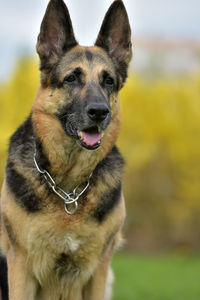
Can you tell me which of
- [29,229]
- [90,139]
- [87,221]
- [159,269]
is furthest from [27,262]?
[159,269]

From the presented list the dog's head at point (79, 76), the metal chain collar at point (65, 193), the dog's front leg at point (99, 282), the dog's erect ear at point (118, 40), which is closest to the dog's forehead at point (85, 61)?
the dog's head at point (79, 76)

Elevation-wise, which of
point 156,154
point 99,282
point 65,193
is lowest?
point 156,154

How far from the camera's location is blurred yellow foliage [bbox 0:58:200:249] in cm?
2139

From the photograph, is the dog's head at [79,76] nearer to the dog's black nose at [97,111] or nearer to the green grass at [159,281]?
the dog's black nose at [97,111]

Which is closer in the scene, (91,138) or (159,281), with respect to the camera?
(91,138)

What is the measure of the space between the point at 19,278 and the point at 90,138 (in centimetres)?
138

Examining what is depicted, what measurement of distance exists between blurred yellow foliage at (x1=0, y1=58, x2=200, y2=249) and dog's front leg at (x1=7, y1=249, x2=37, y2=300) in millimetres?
15319

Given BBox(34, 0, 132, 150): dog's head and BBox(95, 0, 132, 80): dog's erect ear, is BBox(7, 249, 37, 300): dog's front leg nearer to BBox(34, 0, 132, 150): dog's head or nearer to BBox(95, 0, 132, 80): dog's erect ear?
BBox(34, 0, 132, 150): dog's head

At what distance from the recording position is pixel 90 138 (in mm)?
4637

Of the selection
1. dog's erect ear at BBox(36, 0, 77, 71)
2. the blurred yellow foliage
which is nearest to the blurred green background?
the blurred yellow foliage

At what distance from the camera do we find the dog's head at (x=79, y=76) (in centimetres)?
457

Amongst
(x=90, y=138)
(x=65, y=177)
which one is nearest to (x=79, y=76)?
(x=90, y=138)

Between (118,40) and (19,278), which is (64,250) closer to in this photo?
(19,278)

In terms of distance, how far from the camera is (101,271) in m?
4.88
